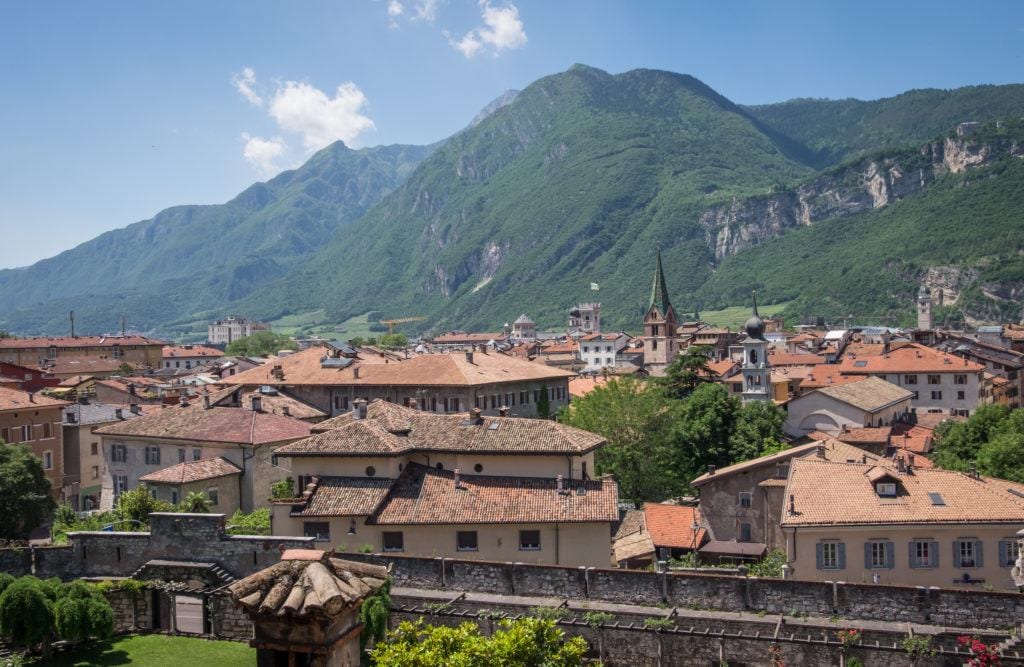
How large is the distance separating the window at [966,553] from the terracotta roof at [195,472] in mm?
28150

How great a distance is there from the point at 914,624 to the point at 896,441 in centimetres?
4161

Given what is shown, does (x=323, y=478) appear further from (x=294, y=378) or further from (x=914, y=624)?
(x=294, y=378)

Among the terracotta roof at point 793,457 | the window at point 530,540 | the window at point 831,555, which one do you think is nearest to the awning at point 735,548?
the terracotta roof at point 793,457

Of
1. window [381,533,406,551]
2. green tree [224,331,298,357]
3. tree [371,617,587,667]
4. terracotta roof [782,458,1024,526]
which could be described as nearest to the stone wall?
window [381,533,406,551]

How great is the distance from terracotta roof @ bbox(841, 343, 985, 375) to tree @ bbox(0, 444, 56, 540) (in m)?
70.5

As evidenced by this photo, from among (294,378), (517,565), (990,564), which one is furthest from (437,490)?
(294,378)

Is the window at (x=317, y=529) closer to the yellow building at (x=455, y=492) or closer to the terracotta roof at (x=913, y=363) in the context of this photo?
the yellow building at (x=455, y=492)

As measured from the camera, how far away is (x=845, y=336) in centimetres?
15125

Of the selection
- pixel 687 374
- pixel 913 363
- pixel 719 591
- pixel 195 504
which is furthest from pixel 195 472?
pixel 913 363

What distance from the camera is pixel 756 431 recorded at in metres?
60.3

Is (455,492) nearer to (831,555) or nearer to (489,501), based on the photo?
(489,501)

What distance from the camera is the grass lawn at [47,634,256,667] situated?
23875mm

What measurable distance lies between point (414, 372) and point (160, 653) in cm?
4406

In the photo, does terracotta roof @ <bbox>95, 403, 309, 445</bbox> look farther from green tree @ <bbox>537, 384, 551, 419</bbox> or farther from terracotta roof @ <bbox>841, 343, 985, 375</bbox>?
terracotta roof @ <bbox>841, 343, 985, 375</bbox>
